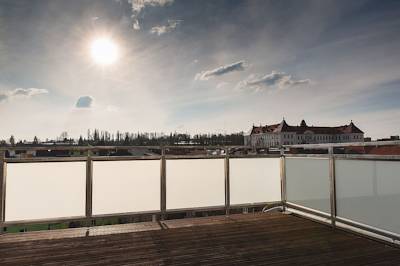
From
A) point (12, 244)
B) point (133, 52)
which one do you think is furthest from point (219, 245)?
point (133, 52)

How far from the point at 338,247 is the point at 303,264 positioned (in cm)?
67

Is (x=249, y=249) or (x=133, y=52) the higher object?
(x=133, y=52)

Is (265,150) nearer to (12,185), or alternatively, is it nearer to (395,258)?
(395,258)

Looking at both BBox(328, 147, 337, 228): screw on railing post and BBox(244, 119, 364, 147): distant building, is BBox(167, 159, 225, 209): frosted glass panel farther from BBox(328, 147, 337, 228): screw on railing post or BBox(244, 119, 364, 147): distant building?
BBox(244, 119, 364, 147): distant building

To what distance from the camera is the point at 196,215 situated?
438 cm

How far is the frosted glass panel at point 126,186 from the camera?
12.9ft

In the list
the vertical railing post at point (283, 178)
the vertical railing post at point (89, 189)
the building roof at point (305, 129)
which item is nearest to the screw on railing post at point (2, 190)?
the vertical railing post at point (89, 189)

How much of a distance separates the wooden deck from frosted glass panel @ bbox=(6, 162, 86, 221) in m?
0.26

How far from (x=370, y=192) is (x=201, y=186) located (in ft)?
7.07

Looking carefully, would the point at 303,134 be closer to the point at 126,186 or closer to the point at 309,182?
the point at 309,182

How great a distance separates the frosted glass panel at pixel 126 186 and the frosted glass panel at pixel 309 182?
6.78 ft

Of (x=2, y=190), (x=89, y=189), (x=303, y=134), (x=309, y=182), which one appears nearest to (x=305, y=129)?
(x=303, y=134)

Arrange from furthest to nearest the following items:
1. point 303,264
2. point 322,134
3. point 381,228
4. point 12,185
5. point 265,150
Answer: point 322,134
point 265,150
point 12,185
point 381,228
point 303,264

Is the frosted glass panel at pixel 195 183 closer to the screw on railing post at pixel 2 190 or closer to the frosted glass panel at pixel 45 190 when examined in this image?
the frosted glass panel at pixel 45 190
